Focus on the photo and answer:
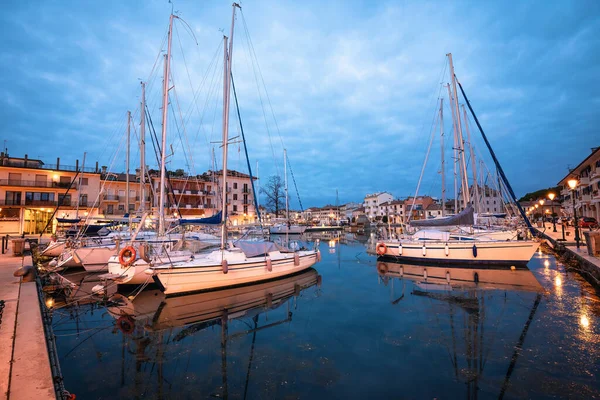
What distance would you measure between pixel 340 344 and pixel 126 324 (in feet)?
21.8

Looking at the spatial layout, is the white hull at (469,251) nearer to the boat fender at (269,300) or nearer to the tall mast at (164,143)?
the boat fender at (269,300)

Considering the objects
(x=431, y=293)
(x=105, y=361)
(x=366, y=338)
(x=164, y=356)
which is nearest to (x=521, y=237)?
(x=431, y=293)

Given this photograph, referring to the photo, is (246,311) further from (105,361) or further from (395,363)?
(395,363)

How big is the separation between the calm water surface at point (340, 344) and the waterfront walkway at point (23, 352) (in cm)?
89

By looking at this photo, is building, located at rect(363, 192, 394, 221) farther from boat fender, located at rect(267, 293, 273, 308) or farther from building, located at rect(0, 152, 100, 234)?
boat fender, located at rect(267, 293, 273, 308)

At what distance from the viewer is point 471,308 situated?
10078 mm

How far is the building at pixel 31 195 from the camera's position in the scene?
39125mm

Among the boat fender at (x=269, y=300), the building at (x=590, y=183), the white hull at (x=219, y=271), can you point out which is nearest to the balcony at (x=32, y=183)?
the white hull at (x=219, y=271)

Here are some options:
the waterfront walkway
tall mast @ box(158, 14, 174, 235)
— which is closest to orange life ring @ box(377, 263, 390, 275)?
tall mast @ box(158, 14, 174, 235)

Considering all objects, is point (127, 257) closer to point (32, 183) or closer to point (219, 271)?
point (219, 271)

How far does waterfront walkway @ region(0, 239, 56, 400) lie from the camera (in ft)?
14.2

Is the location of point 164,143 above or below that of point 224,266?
above

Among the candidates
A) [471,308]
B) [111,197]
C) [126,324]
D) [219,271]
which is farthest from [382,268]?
[111,197]

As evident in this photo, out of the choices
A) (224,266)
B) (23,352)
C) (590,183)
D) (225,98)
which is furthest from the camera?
(590,183)
